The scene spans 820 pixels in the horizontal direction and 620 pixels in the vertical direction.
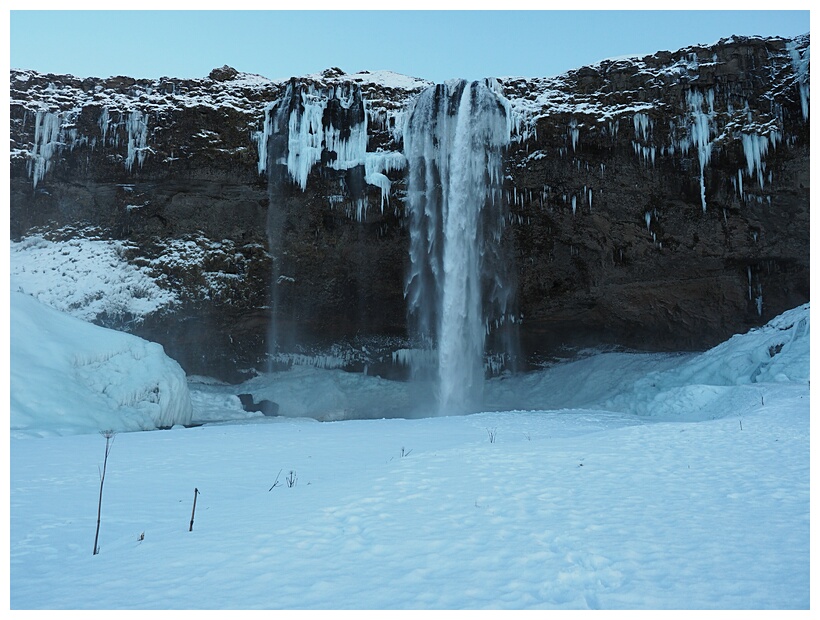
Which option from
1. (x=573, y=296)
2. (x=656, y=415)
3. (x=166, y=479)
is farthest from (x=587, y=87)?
(x=166, y=479)

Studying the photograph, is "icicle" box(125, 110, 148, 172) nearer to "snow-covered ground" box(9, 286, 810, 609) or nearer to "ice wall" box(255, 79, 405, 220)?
"ice wall" box(255, 79, 405, 220)

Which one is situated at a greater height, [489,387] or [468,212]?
[468,212]

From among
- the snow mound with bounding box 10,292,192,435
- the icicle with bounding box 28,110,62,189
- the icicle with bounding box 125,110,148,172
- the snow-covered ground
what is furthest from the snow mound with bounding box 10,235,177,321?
the snow-covered ground

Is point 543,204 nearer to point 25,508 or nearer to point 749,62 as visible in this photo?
point 749,62

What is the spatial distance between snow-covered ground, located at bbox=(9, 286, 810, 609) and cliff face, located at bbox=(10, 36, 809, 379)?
13.4m

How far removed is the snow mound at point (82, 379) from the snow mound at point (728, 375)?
12526mm

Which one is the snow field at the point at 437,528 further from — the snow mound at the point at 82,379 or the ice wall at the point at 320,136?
the ice wall at the point at 320,136

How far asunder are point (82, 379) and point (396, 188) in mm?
12303

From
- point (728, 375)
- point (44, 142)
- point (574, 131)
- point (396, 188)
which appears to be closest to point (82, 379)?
point (396, 188)

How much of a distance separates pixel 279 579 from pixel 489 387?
22.5 m

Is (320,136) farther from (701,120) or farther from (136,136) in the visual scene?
(701,120)

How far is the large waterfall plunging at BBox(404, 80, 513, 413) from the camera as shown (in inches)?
787

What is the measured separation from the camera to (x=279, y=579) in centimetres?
277

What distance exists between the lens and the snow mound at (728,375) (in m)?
13.0
